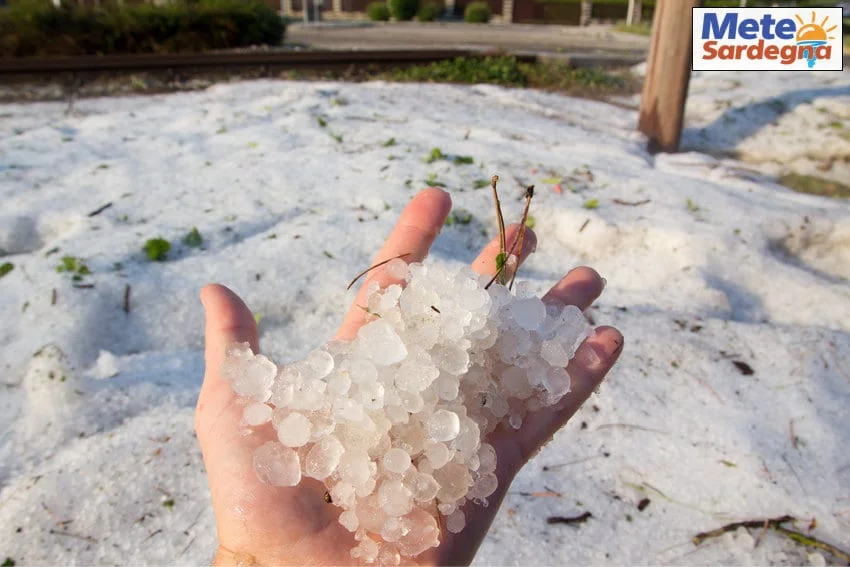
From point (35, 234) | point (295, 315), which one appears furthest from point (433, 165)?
point (35, 234)

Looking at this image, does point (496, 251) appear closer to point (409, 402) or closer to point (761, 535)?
point (409, 402)

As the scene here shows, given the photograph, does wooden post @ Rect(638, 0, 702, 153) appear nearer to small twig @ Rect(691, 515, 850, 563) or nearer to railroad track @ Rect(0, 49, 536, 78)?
railroad track @ Rect(0, 49, 536, 78)

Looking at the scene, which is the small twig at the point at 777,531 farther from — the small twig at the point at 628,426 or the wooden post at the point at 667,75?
the wooden post at the point at 667,75

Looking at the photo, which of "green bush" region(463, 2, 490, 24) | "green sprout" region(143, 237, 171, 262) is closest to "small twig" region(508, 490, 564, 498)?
"green sprout" region(143, 237, 171, 262)

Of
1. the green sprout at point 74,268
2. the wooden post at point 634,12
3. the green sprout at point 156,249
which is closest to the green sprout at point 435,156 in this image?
the green sprout at point 156,249

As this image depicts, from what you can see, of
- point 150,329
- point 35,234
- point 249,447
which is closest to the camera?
point 249,447

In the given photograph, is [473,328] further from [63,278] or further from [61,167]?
[61,167]

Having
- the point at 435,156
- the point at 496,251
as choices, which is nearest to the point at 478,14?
the point at 435,156
